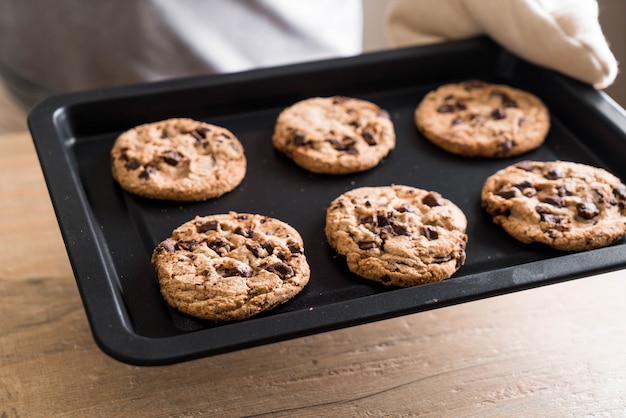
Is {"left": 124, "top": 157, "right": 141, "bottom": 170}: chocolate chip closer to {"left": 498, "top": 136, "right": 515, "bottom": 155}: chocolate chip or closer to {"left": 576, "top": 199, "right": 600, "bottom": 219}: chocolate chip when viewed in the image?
{"left": 498, "top": 136, "right": 515, "bottom": 155}: chocolate chip

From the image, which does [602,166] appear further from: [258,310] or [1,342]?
[1,342]

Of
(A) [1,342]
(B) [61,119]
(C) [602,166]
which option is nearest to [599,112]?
(C) [602,166]

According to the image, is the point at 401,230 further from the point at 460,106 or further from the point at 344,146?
the point at 460,106

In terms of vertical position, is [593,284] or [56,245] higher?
[593,284]

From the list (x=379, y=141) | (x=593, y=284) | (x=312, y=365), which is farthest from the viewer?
(x=379, y=141)

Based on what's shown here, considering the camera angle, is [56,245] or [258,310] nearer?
[258,310]

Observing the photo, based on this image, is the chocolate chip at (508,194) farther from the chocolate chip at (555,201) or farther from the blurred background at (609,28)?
the blurred background at (609,28)

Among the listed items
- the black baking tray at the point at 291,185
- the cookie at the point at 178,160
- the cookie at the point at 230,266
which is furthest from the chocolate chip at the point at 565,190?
the cookie at the point at 178,160

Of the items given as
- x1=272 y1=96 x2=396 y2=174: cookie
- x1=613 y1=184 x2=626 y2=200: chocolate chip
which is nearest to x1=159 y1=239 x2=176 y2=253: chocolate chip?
x1=272 y1=96 x2=396 y2=174: cookie
